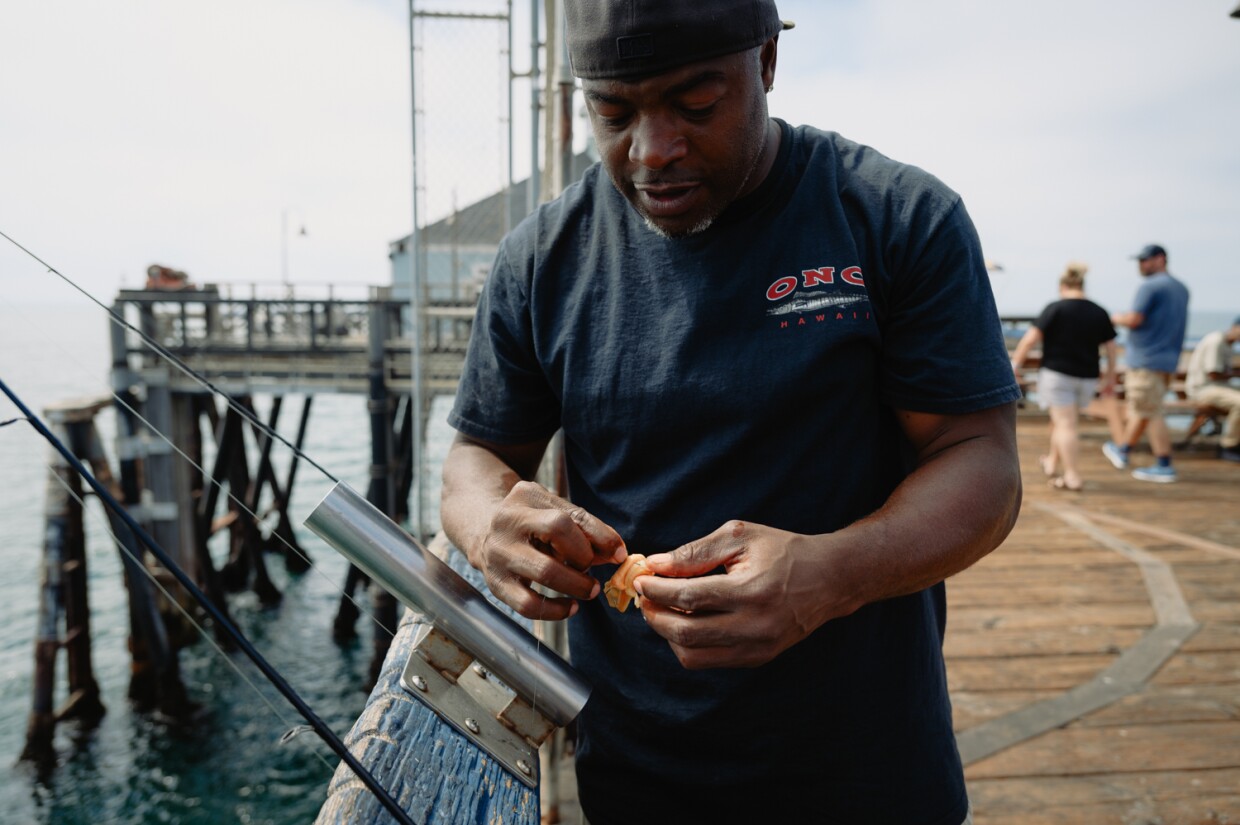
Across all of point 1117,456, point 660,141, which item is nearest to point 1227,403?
point 1117,456

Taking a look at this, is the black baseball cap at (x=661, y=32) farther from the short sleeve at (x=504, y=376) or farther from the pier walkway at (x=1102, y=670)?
the pier walkway at (x=1102, y=670)

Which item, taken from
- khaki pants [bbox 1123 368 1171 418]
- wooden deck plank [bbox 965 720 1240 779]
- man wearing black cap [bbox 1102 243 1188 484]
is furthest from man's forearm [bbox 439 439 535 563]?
khaki pants [bbox 1123 368 1171 418]

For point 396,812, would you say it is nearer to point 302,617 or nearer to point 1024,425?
point 1024,425

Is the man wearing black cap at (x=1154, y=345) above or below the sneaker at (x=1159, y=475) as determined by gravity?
above

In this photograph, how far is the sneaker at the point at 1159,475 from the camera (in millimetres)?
7676

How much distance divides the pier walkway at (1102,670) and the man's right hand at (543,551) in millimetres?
2286

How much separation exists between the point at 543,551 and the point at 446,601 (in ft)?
0.49

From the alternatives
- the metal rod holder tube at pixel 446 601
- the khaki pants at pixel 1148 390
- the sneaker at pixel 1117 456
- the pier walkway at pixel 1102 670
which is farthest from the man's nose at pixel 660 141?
the sneaker at pixel 1117 456

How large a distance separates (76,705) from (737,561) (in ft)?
41.8

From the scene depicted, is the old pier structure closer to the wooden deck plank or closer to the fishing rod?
the wooden deck plank

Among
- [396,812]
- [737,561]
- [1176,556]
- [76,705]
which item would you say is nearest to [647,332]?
[737,561]

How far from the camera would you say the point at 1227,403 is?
9367 millimetres

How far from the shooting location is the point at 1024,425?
10.6 metres

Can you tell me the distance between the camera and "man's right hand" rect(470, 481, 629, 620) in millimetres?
1140
